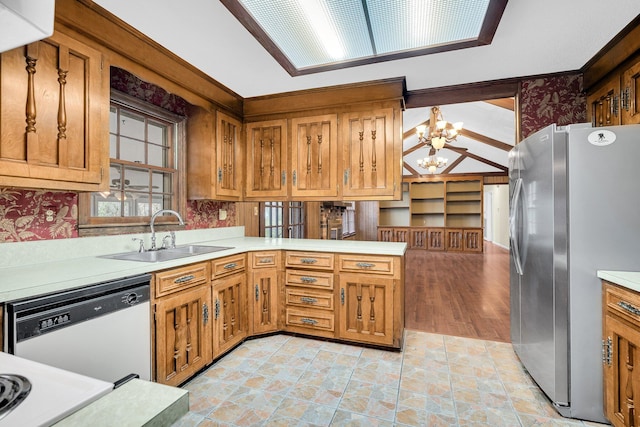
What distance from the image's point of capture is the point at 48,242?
189 cm

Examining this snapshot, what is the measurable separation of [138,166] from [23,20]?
213cm

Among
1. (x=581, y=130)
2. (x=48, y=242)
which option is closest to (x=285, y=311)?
(x=48, y=242)

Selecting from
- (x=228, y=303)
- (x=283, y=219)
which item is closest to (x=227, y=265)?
(x=228, y=303)

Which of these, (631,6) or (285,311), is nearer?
(631,6)

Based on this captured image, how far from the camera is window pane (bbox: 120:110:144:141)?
2453 millimetres

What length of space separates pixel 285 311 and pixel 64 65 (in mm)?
2355

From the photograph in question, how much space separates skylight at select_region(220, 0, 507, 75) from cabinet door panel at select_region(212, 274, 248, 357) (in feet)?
5.92

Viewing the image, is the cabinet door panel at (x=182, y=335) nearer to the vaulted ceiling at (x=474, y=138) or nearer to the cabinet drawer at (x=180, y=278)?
the cabinet drawer at (x=180, y=278)

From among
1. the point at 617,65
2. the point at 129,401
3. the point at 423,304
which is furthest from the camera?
the point at 423,304

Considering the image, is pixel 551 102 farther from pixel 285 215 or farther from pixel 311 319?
pixel 285 215

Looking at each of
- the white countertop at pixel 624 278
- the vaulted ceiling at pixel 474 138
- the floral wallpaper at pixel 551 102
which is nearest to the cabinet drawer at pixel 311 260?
the white countertop at pixel 624 278

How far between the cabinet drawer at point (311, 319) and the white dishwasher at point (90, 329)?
1.30 metres

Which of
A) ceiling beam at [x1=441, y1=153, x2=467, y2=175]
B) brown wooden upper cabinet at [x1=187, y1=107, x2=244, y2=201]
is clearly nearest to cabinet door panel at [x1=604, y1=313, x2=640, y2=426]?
brown wooden upper cabinet at [x1=187, y1=107, x2=244, y2=201]

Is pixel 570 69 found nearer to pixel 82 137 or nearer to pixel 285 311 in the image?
pixel 285 311
